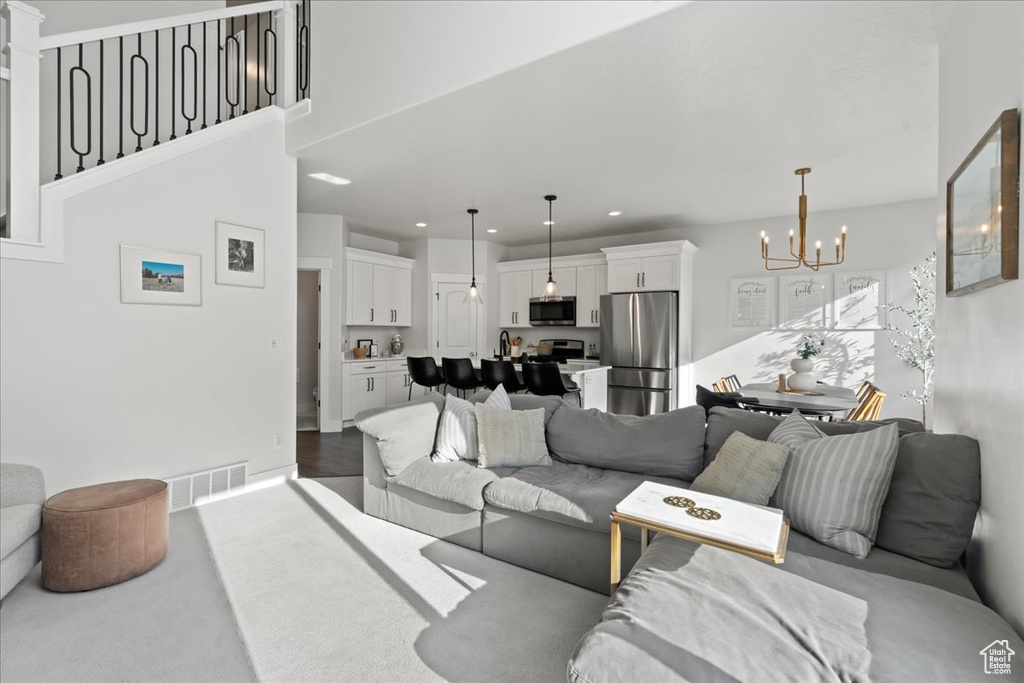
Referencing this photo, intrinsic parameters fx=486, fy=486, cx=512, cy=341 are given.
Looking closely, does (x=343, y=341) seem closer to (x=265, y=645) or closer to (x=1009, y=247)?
(x=265, y=645)

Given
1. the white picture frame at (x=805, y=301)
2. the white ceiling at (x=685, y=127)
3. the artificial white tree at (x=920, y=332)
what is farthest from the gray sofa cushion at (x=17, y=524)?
the artificial white tree at (x=920, y=332)

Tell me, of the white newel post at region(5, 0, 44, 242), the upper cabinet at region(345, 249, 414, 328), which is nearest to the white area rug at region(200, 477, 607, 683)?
the white newel post at region(5, 0, 44, 242)

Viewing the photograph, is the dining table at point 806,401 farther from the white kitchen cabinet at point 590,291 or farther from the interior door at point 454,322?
the interior door at point 454,322

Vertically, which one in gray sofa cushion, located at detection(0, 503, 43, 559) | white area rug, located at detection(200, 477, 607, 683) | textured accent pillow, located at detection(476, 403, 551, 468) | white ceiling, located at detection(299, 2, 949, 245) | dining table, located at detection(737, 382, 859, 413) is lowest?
white area rug, located at detection(200, 477, 607, 683)

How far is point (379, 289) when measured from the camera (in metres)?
6.76

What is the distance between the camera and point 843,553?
1842mm

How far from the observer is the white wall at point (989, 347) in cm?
138

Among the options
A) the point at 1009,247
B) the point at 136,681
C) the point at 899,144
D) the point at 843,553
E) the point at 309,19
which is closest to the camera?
the point at 1009,247

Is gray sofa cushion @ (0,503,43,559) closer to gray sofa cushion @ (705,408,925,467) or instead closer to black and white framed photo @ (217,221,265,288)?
black and white framed photo @ (217,221,265,288)

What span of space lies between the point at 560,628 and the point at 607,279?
5.25m

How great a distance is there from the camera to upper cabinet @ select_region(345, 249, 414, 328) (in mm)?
6344

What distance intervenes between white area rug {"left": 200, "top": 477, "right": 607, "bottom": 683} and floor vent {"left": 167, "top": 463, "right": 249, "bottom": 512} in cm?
48

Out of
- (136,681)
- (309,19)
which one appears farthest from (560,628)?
(309,19)

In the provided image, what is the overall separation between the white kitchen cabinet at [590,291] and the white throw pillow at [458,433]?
3.96 metres
